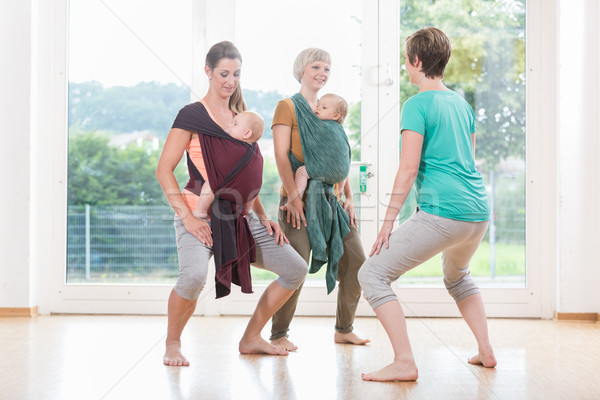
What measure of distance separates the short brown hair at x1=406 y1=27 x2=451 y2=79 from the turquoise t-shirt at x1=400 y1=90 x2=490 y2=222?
0.08 meters

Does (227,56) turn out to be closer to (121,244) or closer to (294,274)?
(294,274)

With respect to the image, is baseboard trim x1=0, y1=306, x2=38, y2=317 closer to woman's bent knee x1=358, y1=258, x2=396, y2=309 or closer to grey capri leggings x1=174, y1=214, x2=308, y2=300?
grey capri leggings x1=174, y1=214, x2=308, y2=300

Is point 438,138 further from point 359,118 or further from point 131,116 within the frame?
point 131,116

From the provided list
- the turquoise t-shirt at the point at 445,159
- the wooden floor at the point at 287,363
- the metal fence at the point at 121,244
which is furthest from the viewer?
the metal fence at the point at 121,244

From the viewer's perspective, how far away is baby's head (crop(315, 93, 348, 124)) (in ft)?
7.84

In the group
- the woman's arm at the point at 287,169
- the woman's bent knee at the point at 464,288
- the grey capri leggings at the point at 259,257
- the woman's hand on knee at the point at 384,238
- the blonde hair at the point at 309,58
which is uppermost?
the blonde hair at the point at 309,58

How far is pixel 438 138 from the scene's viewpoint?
1982 millimetres

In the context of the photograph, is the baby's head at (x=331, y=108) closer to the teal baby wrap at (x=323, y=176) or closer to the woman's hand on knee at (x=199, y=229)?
the teal baby wrap at (x=323, y=176)

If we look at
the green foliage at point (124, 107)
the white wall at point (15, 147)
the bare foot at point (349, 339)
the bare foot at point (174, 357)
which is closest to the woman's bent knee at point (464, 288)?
the bare foot at point (349, 339)

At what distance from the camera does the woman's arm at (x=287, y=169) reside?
7.84ft

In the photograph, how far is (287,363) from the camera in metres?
2.24

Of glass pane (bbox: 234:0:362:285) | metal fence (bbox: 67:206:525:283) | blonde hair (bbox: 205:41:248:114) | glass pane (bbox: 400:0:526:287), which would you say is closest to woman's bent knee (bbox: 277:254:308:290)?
blonde hair (bbox: 205:41:248:114)

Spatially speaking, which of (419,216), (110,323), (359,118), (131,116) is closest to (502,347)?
(419,216)

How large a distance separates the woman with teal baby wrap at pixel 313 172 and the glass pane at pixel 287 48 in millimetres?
773
